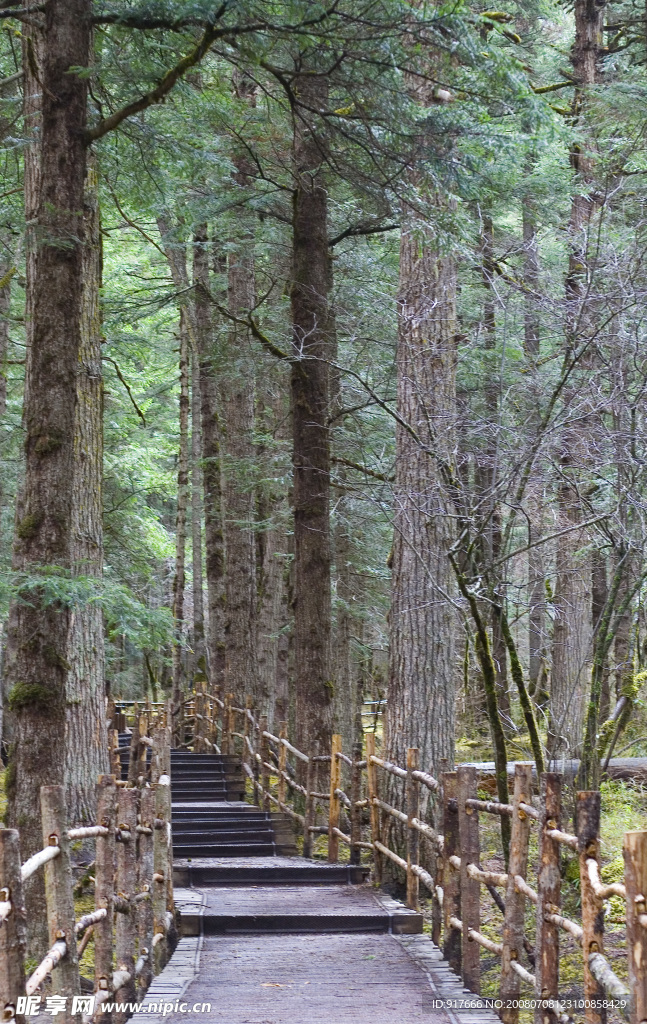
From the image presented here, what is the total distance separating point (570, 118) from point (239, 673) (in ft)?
37.0

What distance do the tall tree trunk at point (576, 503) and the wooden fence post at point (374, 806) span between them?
5.70ft

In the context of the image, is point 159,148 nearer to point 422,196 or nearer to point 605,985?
point 422,196

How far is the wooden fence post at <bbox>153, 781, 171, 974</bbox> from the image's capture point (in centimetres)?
701

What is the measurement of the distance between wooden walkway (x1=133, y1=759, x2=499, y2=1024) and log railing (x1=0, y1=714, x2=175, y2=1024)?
11.8 inches

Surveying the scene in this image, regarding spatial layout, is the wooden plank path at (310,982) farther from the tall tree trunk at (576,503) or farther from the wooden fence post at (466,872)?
the tall tree trunk at (576,503)

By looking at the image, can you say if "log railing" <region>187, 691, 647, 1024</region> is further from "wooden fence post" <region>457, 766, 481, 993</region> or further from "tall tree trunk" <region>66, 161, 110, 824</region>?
"tall tree trunk" <region>66, 161, 110, 824</region>

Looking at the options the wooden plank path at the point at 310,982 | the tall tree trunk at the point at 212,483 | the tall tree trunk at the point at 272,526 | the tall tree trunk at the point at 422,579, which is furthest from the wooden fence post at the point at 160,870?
the tall tree trunk at the point at 212,483

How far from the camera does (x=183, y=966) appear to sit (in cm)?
680

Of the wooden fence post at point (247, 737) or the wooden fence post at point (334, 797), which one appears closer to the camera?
the wooden fence post at point (334, 797)

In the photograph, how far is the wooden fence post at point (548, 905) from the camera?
191 inches

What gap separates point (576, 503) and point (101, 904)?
275 inches

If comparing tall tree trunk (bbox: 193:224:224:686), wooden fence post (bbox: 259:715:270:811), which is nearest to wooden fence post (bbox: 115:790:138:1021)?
wooden fence post (bbox: 259:715:270:811)

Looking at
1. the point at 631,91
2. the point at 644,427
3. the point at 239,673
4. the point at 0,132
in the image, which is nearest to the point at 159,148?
the point at 0,132

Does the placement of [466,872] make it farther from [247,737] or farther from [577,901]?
[247,737]
